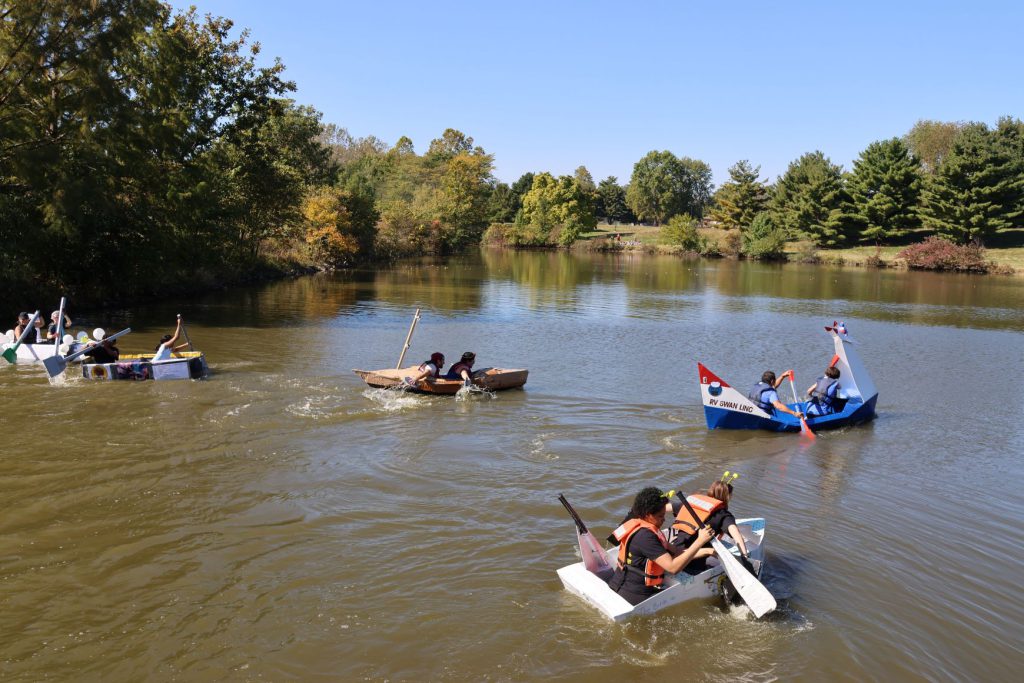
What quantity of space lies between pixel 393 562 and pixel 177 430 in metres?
7.48

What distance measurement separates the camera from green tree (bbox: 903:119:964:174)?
94.2m

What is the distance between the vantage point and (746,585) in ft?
26.9

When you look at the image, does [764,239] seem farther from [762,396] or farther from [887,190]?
[762,396]

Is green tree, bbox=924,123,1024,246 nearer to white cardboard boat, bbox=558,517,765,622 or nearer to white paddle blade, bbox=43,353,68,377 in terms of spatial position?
white cardboard boat, bbox=558,517,765,622

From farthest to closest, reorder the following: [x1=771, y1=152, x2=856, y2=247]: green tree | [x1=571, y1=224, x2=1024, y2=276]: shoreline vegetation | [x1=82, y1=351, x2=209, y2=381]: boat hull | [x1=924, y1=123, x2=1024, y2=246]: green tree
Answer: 1. [x1=771, y1=152, x2=856, y2=247]: green tree
2. [x1=924, y1=123, x2=1024, y2=246]: green tree
3. [x1=571, y1=224, x2=1024, y2=276]: shoreline vegetation
4. [x1=82, y1=351, x2=209, y2=381]: boat hull

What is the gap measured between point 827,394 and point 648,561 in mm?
10673

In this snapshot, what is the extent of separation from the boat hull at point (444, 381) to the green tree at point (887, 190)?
68031 millimetres

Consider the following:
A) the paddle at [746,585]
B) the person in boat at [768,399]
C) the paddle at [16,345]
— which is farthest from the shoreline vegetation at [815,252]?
the paddle at [16,345]

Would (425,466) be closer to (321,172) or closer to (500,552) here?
(500,552)

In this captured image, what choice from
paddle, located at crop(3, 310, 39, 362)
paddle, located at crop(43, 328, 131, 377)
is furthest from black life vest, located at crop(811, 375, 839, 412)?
paddle, located at crop(3, 310, 39, 362)

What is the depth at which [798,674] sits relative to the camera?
7.48 metres

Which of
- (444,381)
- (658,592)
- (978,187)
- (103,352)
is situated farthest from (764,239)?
(658,592)

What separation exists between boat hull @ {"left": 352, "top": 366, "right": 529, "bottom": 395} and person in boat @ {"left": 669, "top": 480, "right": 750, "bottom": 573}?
993 centimetres

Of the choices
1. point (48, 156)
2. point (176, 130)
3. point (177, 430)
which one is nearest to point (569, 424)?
point (177, 430)
